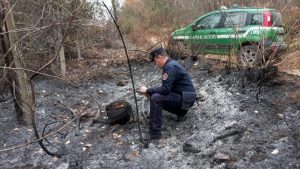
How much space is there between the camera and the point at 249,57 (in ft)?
23.6


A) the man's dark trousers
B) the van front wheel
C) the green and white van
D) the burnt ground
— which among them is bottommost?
the burnt ground

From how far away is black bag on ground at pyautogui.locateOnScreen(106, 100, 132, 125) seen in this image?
19.9 feet

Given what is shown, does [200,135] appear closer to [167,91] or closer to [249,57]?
[167,91]

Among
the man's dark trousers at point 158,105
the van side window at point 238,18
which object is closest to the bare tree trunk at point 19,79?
the man's dark trousers at point 158,105

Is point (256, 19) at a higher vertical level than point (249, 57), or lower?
higher

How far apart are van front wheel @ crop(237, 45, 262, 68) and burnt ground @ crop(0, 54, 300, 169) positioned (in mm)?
222

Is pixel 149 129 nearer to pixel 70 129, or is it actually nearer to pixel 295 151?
pixel 70 129

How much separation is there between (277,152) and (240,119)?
1099mm

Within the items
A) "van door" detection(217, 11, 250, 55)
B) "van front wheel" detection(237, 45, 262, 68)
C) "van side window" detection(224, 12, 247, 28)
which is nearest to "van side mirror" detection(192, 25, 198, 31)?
"van door" detection(217, 11, 250, 55)

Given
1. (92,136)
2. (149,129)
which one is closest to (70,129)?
(92,136)

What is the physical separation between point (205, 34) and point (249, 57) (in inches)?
98.7

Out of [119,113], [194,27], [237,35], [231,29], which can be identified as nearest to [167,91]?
[119,113]

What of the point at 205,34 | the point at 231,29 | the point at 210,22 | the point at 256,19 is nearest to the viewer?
the point at 256,19

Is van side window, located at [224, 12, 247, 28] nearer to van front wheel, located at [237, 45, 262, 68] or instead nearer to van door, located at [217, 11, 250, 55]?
van door, located at [217, 11, 250, 55]
